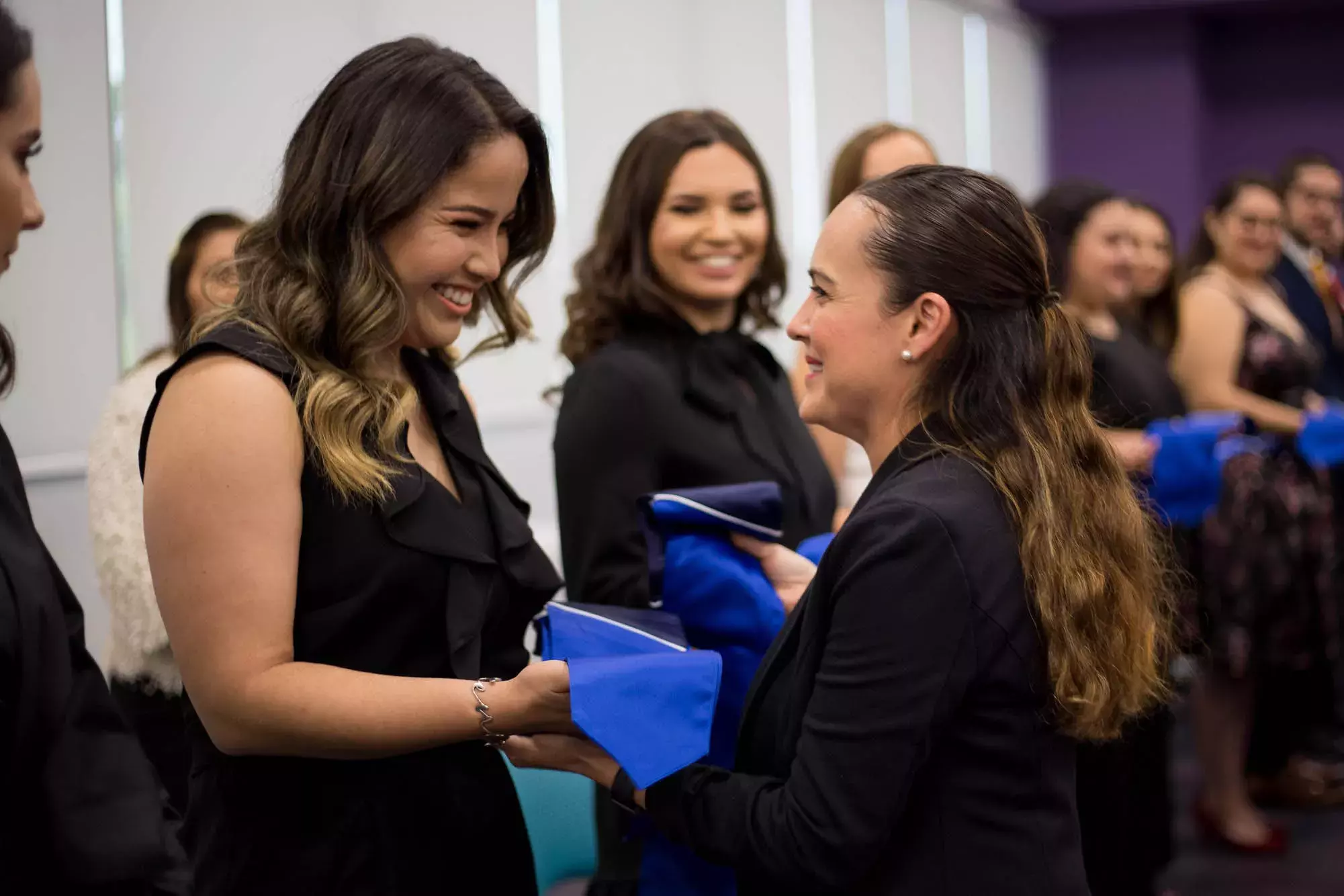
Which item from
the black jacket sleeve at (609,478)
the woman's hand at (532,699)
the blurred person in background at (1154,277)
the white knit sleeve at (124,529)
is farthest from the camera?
the blurred person in background at (1154,277)

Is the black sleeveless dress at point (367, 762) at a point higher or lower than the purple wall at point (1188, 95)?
lower

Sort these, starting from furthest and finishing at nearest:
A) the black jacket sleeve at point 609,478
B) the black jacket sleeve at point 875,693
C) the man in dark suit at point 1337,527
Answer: the man in dark suit at point 1337,527 < the black jacket sleeve at point 609,478 < the black jacket sleeve at point 875,693

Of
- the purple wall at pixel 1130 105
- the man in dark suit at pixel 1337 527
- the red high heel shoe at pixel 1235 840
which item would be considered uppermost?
the purple wall at pixel 1130 105

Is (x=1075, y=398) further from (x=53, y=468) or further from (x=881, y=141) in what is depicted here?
(x=53, y=468)

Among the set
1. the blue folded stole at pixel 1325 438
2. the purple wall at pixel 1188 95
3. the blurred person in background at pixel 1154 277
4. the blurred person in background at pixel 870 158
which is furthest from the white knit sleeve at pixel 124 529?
the purple wall at pixel 1188 95

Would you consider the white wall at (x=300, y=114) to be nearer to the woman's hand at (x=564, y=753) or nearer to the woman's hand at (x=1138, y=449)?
the woman's hand at (x=564, y=753)

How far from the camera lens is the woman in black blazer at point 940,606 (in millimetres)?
1366

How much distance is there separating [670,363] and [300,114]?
5.45 feet

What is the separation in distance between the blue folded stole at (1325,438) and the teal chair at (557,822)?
2.87 meters

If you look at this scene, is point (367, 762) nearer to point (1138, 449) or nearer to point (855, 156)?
point (855, 156)

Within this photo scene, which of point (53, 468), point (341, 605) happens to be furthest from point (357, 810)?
point (53, 468)

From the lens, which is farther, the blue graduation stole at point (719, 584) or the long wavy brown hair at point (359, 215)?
the blue graduation stole at point (719, 584)

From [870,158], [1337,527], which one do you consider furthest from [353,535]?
[1337,527]

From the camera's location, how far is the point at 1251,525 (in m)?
4.09
